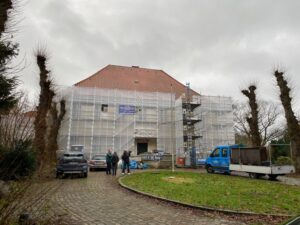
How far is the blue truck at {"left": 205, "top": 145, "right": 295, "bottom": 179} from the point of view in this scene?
17516 mm

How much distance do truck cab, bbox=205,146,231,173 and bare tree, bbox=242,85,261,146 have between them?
171 inches

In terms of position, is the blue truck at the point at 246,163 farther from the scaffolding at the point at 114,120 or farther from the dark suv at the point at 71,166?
the scaffolding at the point at 114,120

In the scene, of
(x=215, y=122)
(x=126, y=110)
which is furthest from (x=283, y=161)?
(x=215, y=122)

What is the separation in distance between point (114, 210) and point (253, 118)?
64.1 ft

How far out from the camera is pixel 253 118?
24.4 meters

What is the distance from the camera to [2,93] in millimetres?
9781

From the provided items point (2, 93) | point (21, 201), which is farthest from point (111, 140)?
point (21, 201)

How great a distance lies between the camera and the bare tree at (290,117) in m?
20.3

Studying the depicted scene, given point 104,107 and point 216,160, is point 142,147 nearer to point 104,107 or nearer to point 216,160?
point 104,107

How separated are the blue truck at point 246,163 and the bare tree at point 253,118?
14.4 ft

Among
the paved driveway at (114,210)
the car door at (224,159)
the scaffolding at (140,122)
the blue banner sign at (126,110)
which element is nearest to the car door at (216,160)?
the car door at (224,159)

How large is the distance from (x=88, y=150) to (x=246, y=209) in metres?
30.7

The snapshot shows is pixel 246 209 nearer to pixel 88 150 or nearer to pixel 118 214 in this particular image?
pixel 118 214

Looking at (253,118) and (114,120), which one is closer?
(253,118)
